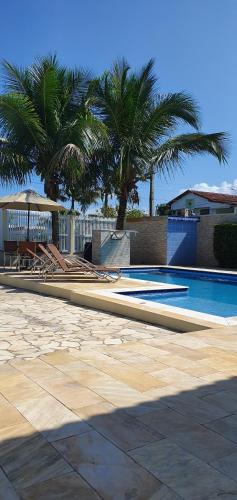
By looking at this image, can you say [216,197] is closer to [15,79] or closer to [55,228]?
[55,228]

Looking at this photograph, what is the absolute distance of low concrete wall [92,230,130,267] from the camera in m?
16.3

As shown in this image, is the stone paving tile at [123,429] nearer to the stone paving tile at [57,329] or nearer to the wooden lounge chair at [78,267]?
the stone paving tile at [57,329]

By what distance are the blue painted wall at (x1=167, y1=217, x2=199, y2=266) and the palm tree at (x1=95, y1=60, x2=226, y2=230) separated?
2.57 meters

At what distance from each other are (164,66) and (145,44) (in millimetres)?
3013

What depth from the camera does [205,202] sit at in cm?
3198

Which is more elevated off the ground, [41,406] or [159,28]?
[159,28]

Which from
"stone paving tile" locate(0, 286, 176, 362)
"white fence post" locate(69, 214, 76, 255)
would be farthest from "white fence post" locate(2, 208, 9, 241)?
"stone paving tile" locate(0, 286, 176, 362)

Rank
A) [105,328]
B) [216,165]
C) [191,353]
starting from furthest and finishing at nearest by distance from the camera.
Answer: [216,165] < [105,328] < [191,353]

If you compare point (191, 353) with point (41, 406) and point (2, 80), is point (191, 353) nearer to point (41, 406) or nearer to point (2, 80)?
point (41, 406)

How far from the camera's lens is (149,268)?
16.5 meters

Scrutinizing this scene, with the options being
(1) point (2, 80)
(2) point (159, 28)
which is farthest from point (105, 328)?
(1) point (2, 80)

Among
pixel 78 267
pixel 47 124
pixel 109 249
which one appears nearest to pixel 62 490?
Result: pixel 78 267

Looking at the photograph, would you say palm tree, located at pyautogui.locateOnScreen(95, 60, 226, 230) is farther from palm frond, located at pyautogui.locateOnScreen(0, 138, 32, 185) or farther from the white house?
the white house

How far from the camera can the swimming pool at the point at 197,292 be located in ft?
32.2
